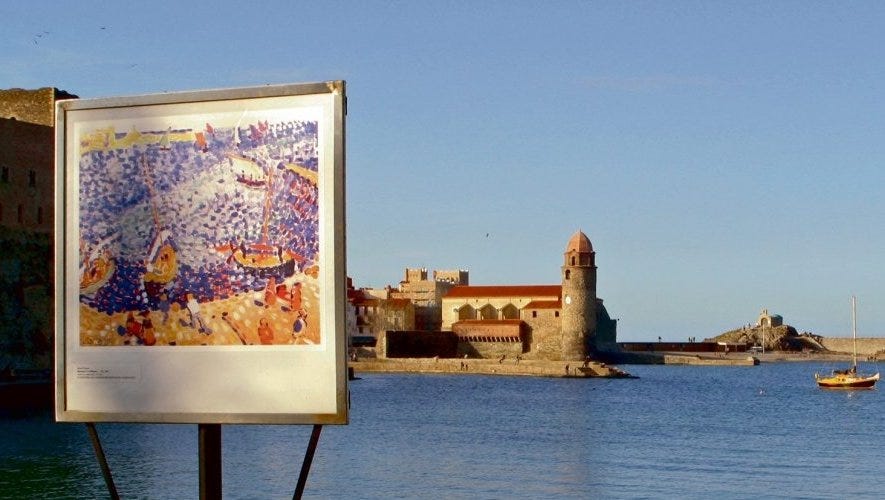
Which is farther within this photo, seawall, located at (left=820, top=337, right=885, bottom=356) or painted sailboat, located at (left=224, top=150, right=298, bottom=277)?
seawall, located at (left=820, top=337, right=885, bottom=356)

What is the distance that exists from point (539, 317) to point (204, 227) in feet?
301

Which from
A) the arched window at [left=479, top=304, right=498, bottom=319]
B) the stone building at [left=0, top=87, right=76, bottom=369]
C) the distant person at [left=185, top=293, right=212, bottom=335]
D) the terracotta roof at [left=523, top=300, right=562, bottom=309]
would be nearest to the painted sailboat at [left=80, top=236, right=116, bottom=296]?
the distant person at [left=185, top=293, right=212, bottom=335]

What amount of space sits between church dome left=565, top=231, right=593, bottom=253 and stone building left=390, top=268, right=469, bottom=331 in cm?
2390

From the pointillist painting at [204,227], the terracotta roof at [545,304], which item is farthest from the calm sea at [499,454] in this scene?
the terracotta roof at [545,304]

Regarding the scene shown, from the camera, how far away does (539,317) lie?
9675 cm

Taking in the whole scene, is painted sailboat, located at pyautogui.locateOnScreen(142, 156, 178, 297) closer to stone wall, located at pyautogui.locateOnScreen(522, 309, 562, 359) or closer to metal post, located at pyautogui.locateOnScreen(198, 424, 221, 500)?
metal post, located at pyautogui.locateOnScreen(198, 424, 221, 500)

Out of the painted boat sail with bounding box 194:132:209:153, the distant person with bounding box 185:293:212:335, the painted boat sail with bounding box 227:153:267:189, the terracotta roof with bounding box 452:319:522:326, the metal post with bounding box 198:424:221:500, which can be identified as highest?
the painted boat sail with bounding box 194:132:209:153

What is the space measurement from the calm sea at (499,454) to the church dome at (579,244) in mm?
35866

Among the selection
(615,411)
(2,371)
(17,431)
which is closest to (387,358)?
(615,411)

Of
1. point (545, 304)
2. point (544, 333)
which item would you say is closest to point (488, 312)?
point (545, 304)

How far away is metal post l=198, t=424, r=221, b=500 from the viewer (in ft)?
18.0

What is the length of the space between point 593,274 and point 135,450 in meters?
64.0

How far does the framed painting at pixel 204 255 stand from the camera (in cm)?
539

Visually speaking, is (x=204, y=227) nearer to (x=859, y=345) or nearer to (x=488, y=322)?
(x=488, y=322)
